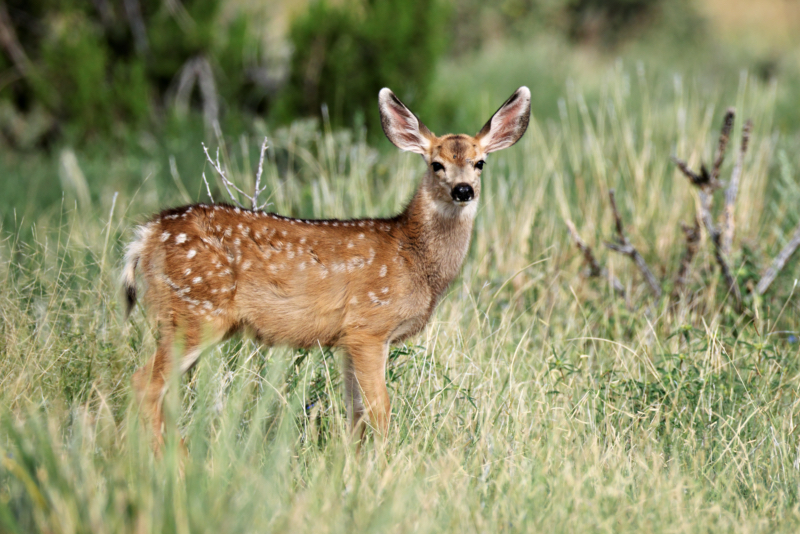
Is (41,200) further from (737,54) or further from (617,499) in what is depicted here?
(737,54)

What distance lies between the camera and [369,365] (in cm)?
361

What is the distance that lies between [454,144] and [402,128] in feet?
1.14

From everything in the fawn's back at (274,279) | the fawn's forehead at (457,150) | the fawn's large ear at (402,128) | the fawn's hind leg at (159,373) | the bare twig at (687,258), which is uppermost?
the fawn's large ear at (402,128)

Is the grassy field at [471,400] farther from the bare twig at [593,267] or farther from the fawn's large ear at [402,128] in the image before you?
the fawn's large ear at [402,128]

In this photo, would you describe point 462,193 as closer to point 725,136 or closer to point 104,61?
point 725,136

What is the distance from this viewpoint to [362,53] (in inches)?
352

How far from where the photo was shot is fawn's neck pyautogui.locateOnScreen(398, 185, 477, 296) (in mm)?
3959

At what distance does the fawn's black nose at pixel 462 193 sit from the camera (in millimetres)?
3771

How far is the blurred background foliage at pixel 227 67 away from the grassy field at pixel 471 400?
1.90 m

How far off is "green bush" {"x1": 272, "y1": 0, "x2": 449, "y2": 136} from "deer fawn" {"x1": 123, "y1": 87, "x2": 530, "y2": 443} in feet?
16.2

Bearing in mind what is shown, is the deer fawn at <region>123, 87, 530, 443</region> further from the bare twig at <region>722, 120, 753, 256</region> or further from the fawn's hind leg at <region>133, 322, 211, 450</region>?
the bare twig at <region>722, 120, 753, 256</region>

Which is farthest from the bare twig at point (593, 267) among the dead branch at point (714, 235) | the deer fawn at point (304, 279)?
the deer fawn at point (304, 279)

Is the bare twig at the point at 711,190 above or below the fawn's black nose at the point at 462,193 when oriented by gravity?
below

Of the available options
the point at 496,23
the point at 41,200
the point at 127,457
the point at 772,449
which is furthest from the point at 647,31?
the point at 127,457
